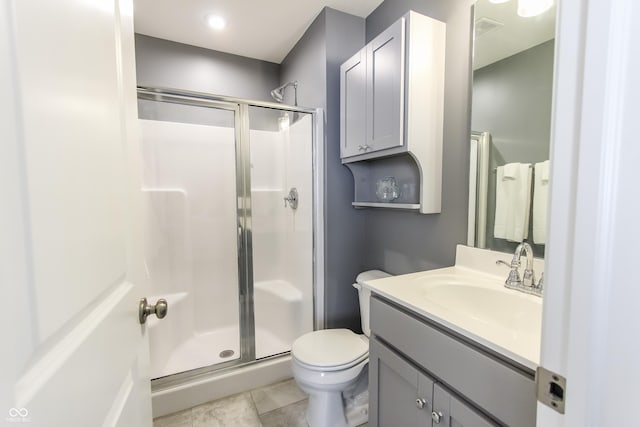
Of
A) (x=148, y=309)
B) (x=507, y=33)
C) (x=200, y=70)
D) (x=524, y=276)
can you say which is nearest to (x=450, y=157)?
(x=507, y=33)

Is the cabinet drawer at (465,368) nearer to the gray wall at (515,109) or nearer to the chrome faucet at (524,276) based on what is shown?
the chrome faucet at (524,276)

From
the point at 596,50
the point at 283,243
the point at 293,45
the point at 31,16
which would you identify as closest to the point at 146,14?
the point at 293,45

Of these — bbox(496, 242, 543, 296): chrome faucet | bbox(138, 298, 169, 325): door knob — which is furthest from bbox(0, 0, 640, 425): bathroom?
bbox(496, 242, 543, 296): chrome faucet

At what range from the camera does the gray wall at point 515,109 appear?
1055 mm

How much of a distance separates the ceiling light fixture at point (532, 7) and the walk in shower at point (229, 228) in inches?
46.6

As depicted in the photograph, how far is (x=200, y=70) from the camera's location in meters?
2.45

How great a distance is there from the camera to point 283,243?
2.42 metres

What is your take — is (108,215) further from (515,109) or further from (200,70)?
(200,70)

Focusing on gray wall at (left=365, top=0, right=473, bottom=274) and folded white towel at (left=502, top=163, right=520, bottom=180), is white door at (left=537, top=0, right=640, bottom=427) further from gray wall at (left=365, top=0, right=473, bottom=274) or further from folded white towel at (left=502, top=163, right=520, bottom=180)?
gray wall at (left=365, top=0, right=473, bottom=274)

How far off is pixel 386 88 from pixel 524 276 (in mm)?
1042

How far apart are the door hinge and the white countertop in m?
0.27

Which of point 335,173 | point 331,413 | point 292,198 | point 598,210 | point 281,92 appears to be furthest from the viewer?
point 281,92

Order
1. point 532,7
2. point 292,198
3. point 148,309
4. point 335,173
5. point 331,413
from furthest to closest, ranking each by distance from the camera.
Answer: point 292,198
point 335,173
point 331,413
point 532,7
point 148,309

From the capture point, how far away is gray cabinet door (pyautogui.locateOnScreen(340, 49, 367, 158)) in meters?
1.64
